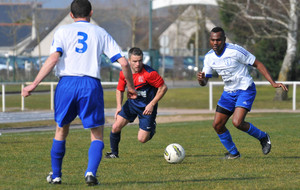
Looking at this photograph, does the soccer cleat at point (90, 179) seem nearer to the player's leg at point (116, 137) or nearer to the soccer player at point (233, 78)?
the soccer player at point (233, 78)

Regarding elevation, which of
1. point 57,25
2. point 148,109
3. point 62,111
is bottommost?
point 148,109

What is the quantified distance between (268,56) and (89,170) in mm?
33252

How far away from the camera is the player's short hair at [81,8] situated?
21.0 ft

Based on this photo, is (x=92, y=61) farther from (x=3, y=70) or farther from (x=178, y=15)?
(x=178, y=15)

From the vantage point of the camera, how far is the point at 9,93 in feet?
108

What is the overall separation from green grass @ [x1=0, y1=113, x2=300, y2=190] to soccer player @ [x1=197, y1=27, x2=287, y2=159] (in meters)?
0.57

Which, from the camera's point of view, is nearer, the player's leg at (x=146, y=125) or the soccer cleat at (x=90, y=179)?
the soccer cleat at (x=90, y=179)

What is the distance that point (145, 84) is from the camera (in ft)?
31.2

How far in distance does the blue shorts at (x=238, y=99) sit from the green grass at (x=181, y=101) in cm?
1543

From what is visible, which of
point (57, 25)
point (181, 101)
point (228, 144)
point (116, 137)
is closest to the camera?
point (228, 144)

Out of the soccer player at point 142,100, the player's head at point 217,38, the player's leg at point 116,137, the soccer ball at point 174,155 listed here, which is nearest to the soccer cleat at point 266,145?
the soccer ball at point 174,155

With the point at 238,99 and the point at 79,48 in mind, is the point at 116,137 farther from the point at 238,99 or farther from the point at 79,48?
the point at 79,48

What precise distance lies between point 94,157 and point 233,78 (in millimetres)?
3348

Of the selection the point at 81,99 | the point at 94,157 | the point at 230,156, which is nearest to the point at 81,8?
the point at 81,99
